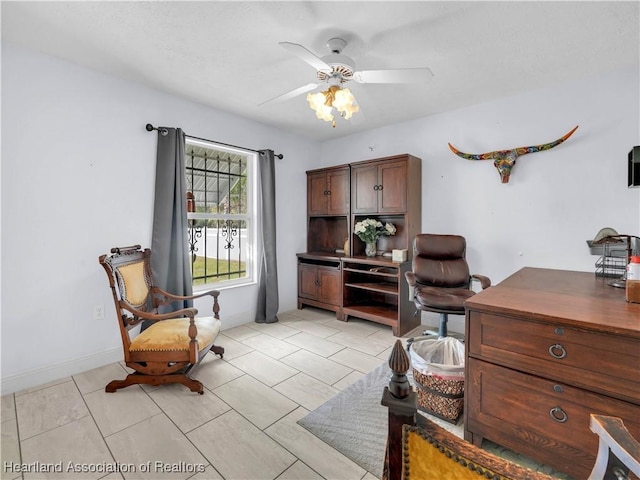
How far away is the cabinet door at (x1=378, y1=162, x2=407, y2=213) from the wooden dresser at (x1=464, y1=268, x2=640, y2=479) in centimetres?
199

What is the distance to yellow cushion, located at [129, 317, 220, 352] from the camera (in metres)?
2.17

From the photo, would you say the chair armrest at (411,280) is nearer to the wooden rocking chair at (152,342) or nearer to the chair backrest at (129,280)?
the wooden rocking chair at (152,342)

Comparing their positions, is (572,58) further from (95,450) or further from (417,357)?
(95,450)

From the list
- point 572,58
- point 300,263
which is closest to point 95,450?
point 300,263

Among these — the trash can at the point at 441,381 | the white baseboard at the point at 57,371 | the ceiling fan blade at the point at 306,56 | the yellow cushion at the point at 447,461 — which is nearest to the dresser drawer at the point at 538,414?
the trash can at the point at 441,381

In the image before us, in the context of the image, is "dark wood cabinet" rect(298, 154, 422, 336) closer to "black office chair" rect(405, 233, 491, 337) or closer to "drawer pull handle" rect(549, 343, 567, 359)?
"black office chair" rect(405, 233, 491, 337)

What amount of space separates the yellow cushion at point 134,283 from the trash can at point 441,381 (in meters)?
2.13

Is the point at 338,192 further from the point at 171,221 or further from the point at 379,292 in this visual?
the point at 171,221

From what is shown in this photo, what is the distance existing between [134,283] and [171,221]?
766 mm

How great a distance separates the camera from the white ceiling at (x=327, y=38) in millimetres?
1820

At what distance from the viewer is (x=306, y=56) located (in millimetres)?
1828

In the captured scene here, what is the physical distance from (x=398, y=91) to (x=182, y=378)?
310 cm

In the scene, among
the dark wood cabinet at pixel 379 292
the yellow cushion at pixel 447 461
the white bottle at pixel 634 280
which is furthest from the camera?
the dark wood cabinet at pixel 379 292

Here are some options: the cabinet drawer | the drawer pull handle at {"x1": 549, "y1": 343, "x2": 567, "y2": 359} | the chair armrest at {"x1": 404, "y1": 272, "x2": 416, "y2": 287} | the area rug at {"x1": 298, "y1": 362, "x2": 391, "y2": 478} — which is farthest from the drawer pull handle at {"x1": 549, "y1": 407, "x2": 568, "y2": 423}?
the chair armrest at {"x1": 404, "y1": 272, "x2": 416, "y2": 287}
